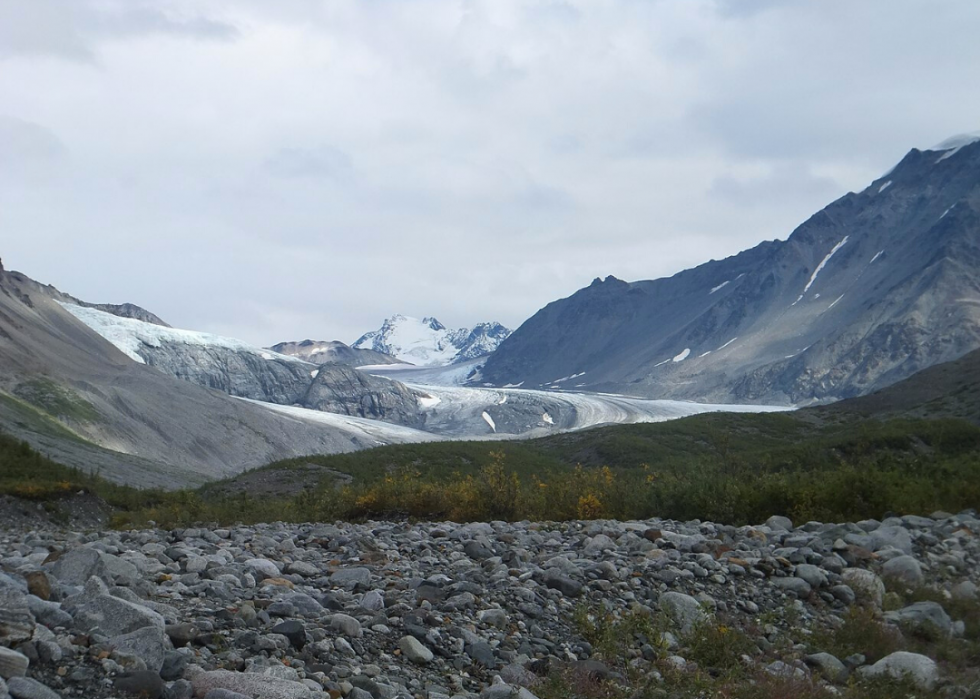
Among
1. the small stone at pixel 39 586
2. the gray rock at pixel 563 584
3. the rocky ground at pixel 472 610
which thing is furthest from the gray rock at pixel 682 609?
the small stone at pixel 39 586

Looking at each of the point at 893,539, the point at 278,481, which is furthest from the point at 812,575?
the point at 278,481

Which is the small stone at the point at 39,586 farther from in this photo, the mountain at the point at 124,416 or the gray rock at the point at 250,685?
the mountain at the point at 124,416

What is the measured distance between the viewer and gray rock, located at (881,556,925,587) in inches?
340

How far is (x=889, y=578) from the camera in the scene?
8695 mm

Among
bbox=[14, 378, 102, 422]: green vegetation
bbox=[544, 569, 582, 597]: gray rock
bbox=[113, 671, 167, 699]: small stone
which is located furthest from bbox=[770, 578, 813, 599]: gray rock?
bbox=[14, 378, 102, 422]: green vegetation

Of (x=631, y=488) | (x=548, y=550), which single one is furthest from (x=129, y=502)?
(x=548, y=550)

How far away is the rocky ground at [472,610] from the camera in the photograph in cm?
468

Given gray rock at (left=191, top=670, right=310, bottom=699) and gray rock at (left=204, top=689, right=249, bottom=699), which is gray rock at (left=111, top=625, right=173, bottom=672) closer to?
gray rock at (left=191, top=670, right=310, bottom=699)

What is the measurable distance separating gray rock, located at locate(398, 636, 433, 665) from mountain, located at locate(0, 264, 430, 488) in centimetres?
3834

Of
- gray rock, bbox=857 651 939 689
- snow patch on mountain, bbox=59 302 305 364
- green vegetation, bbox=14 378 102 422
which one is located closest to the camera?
gray rock, bbox=857 651 939 689

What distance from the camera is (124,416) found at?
69562 millimetres

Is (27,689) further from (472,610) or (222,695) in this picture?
(472,610)

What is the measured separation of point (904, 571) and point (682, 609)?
2.99m

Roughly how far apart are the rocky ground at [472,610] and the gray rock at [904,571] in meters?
0.02
